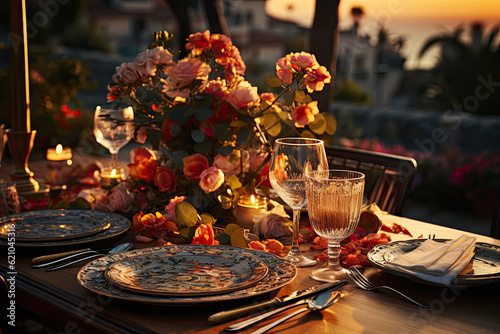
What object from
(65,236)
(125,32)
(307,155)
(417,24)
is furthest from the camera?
(125,32)

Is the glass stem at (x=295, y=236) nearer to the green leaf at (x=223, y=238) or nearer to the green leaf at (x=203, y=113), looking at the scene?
the green leaf at (x=223, y=238)

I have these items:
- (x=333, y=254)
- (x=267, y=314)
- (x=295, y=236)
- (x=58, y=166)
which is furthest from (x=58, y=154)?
(x=267, y=314)

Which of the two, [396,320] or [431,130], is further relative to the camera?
[431,130]

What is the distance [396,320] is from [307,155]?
375mm

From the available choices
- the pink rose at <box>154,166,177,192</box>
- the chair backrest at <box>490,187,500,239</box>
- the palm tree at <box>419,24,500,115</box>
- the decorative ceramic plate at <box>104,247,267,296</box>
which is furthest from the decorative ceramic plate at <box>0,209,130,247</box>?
the palm tree at <box>419,24,500,115</box>

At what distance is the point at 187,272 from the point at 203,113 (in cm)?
51

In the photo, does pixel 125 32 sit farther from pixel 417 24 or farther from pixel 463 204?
pixel 417 24

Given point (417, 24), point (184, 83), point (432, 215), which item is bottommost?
point (432, 215)

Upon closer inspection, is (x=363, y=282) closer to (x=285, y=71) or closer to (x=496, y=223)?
(x=285, y=71)

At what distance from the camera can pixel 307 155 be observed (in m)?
1.13

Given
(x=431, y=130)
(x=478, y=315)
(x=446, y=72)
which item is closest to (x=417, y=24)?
(x=478, y=315)

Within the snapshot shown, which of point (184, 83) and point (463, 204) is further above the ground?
point (184, 83)

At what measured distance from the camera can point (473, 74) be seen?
24.9ft

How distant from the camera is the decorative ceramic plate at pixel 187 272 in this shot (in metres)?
0.93
